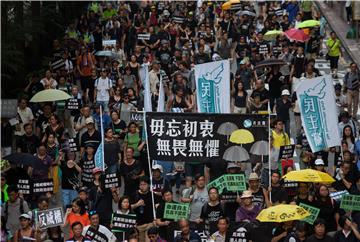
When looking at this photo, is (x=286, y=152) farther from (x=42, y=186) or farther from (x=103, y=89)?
(x=103, y=89)

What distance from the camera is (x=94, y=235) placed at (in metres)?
13.7

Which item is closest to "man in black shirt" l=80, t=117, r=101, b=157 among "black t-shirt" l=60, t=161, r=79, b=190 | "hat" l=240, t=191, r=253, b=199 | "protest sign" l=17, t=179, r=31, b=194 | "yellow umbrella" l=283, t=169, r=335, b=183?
"black t-shirt" l=60, t=161, r=79, b=190

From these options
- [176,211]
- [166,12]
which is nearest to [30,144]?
[176,211]

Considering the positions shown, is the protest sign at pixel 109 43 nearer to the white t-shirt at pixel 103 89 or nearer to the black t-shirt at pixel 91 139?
the white t-shirt at pixel 103 89

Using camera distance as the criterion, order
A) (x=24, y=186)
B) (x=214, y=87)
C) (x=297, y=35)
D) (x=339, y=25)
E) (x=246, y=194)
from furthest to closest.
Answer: (x=339, y=25)
(x=297, y=35)
(x=214, y=87)
(x=24, y=186)
(x=246, y=194)

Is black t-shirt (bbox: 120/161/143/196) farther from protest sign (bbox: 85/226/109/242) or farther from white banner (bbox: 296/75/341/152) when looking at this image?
white banner (bbox: 296/75/341/152)

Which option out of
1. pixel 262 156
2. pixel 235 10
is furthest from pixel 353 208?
pixel 235 10

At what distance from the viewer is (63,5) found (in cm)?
3612

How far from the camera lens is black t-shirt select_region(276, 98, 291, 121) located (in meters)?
20.7

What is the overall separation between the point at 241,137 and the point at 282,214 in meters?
3.06

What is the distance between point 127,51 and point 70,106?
9.51 metres

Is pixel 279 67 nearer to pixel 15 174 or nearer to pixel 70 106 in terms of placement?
pixel 70 106

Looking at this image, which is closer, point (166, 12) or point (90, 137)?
point (90, 137)

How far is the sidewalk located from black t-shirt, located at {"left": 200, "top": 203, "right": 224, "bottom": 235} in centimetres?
1723
